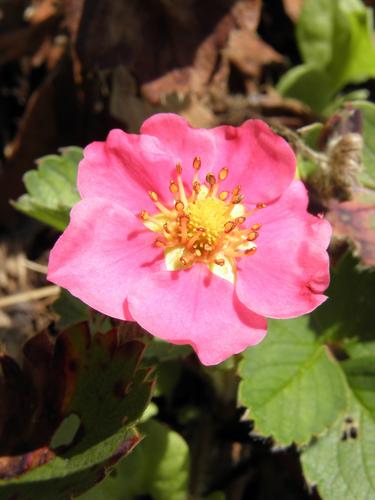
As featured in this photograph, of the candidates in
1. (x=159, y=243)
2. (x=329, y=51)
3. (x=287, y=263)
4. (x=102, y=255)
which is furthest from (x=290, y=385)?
(x=329, y=51)

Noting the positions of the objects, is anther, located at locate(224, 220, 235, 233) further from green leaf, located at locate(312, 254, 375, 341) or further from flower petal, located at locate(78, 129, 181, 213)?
green leaf, located at locate(312, 254, 375, 341)

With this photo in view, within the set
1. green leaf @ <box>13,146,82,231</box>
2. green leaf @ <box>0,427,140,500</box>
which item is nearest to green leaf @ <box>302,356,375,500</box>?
green leaf @ <box>0,427,140,500</box>

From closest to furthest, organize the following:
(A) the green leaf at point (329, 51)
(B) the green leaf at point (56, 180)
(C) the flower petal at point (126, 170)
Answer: (C) the flower petal at point (126, 170) < (B) the green leaf at point (56, 180) < (A) the green leaf at point (329, 51)

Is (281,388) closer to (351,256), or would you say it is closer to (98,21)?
(351,256)

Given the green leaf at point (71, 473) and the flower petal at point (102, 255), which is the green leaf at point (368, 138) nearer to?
the flower petal at point (102, 255)

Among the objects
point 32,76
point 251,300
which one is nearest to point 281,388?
point 251,300

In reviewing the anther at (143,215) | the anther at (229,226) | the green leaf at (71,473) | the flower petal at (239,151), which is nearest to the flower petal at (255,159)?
the flower petal at (239,151)

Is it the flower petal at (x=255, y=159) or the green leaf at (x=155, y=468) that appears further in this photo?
the green leaf at (x=155, y=468)
